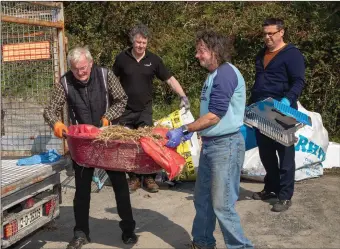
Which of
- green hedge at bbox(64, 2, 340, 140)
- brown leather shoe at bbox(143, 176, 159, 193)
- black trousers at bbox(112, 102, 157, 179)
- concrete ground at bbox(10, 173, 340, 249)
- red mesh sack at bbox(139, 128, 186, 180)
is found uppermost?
green hedge at bbox(64, 2, 340, 140)

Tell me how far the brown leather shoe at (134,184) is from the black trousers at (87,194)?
1713 mm

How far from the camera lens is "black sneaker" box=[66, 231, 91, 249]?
4816mm

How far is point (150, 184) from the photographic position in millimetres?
6629

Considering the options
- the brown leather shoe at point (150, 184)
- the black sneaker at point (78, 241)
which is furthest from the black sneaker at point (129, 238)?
the brown leather shoe at point (150, 184)

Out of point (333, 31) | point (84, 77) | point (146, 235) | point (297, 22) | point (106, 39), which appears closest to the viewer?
point (84, 77)

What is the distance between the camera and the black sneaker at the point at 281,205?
5.77 meters

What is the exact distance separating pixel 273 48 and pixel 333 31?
3401 mm

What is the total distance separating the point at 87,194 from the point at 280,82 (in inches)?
93.5

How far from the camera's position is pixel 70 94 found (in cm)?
476

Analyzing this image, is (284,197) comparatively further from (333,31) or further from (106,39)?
(106,39)

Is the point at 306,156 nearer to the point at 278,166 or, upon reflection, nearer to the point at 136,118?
the point at 278,166

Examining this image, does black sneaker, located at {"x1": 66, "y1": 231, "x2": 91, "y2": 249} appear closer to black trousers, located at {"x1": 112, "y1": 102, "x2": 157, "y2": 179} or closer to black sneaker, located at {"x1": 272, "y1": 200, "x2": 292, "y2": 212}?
black trousers, located at {"x1": 112, "y1": 102, "x2": 157, "y2": 179}

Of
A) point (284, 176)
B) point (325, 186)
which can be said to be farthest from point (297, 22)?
point (284, 176)

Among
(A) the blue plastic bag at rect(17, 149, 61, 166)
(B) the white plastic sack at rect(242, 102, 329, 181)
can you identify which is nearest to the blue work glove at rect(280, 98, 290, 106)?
(B) the white plastic sack at rect(242, 102, 329, 181)
